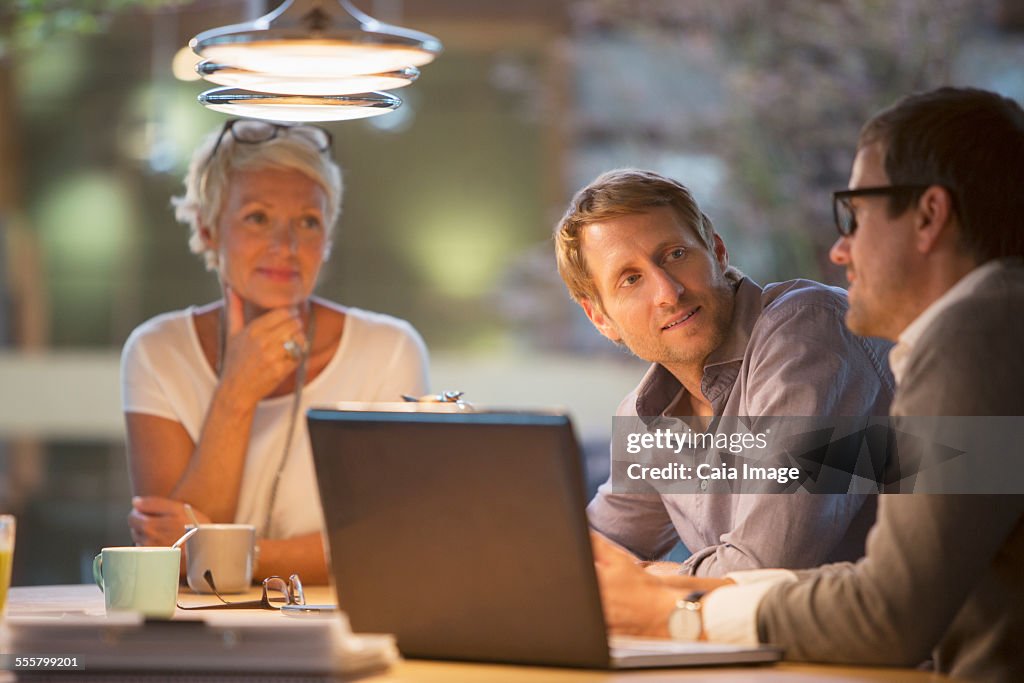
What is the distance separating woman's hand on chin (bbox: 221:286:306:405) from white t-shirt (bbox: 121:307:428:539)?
0.06 meters

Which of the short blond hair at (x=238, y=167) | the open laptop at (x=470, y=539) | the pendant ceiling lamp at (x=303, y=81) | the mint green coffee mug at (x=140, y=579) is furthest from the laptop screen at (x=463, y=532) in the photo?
the short blond hair at (x=238, y=167)

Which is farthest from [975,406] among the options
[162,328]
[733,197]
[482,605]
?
[733,197]

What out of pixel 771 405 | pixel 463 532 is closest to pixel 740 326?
pixel 771 405

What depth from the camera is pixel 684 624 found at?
1.43m

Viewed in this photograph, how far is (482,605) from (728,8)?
4.36 meters

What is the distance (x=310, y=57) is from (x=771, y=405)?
0.77 metres

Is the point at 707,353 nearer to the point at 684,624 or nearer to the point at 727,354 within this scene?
the point at 727,354

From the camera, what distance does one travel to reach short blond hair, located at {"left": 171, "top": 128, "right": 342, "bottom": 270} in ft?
8.30

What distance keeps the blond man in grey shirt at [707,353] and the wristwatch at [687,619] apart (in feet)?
0.91

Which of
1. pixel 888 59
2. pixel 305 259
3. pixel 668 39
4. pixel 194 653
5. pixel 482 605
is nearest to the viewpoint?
pixel 194 653

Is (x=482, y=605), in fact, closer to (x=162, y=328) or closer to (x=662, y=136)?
(x=162, y=328)

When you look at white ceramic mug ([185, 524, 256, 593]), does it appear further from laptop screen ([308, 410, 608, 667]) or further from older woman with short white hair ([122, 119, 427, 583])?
laptop screen ([308, 410, 608, 667])

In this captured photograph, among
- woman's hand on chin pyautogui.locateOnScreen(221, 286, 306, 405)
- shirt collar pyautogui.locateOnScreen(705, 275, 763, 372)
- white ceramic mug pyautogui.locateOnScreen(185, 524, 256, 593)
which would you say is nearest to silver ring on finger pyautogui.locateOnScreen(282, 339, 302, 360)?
woman's hand on chin pyautogui.locateOnScreen(221, 286, 306, 405)

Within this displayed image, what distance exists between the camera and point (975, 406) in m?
1.29
